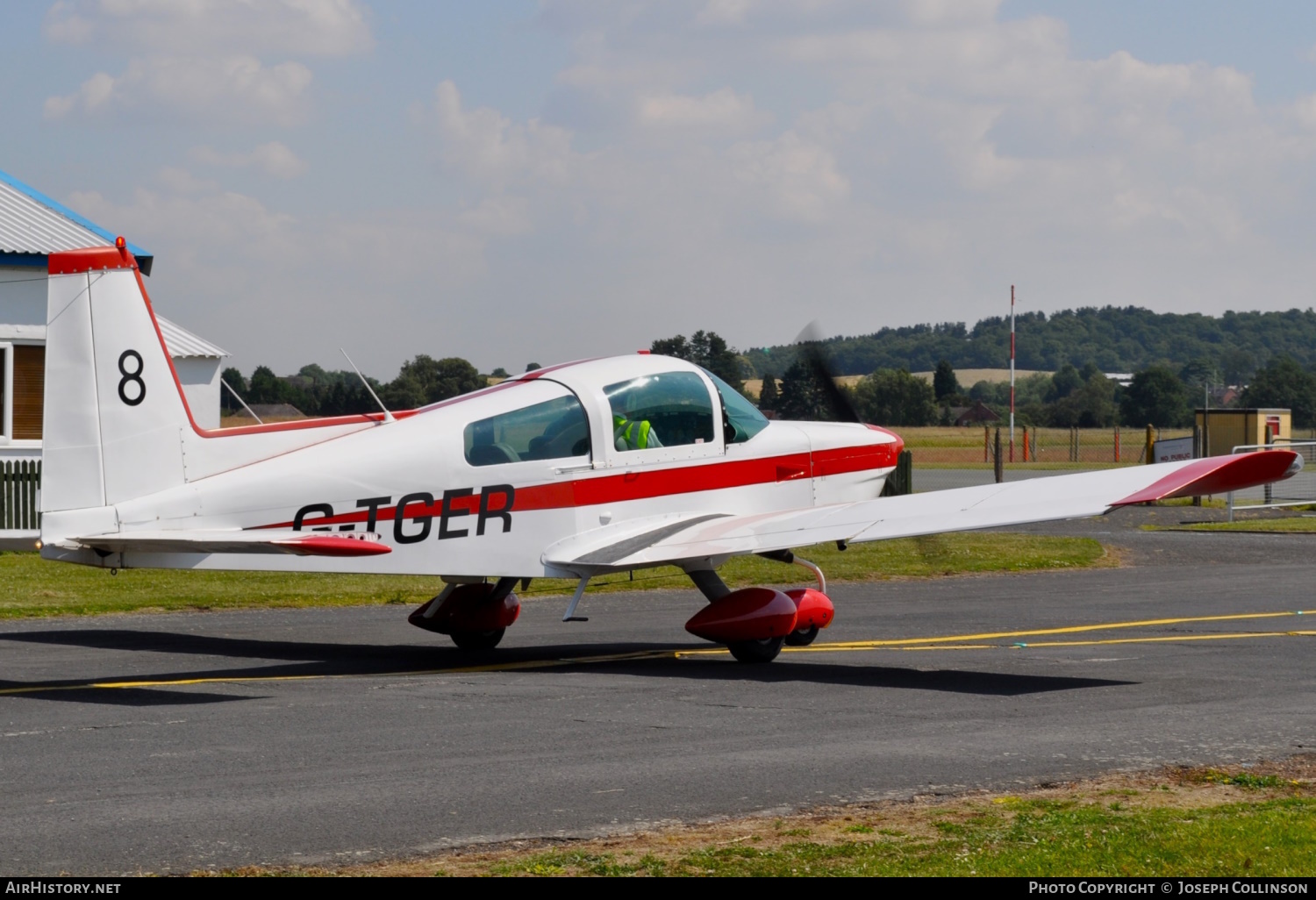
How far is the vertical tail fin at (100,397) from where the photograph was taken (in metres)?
11.8

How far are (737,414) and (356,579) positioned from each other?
10.5 m

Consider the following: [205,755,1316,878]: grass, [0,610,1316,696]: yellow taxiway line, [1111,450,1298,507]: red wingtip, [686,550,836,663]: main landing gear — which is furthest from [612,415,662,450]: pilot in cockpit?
[205,755,1316,878]: grass

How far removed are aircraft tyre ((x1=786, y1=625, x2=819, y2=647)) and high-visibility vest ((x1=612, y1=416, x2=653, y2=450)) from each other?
2.28m

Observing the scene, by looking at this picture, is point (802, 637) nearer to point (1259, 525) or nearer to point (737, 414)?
point (737, 414)

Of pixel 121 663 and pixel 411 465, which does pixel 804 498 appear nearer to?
pixel 411 465

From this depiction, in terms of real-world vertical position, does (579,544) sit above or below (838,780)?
above

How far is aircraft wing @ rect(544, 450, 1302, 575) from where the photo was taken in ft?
39.3

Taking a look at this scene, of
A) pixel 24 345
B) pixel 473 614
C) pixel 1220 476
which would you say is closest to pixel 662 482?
pixel 473 614

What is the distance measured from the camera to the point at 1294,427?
107 m

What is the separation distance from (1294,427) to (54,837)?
112 metres

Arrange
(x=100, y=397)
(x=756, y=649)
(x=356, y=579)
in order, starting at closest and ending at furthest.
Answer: (x=100, y=397) < (x=756, y=649) < (x=356, y=579)

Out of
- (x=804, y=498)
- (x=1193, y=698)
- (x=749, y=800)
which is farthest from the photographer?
(x=804, y=498)

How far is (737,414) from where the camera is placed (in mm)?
14547

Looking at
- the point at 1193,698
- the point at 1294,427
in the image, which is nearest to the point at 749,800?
the point at 1193,698
